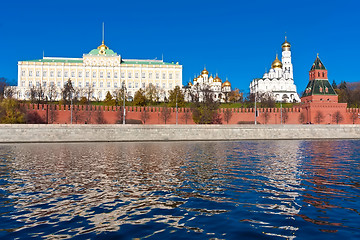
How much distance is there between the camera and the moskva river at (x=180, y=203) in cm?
556

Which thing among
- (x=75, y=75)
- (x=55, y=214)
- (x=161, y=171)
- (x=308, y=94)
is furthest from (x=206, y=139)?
(x=75, y=75)

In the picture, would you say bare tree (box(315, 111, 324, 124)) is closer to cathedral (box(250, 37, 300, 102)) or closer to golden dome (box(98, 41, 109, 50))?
cathedral (box(250, 37, 300, 102))

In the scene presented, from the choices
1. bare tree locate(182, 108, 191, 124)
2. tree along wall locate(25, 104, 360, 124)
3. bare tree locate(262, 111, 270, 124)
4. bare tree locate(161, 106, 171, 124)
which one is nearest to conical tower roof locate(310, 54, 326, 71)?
tree along wall locate(25, 104, 360, 124)

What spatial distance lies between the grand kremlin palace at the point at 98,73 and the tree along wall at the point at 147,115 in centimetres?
3009

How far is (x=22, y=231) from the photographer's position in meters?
5.52

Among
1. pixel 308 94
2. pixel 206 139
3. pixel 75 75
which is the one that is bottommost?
pixel 206 139

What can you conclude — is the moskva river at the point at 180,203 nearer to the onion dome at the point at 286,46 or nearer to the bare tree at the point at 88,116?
the bare tree at the point at 88,116

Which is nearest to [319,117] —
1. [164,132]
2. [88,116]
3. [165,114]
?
[165,114]

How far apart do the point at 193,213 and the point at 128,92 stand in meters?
67.8

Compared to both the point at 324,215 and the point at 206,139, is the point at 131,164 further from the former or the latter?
the point at 206,139

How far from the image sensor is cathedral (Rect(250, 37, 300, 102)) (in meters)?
82.8

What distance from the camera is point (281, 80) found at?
274 ft

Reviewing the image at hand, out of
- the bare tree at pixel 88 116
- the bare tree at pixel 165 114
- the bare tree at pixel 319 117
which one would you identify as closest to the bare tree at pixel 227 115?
the bare tree at pixel 165 114

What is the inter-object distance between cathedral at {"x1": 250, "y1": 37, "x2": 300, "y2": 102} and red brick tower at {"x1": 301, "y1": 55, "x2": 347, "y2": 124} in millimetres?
34450
